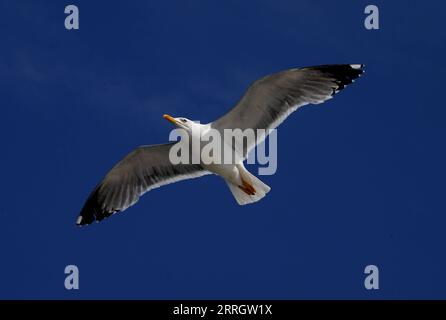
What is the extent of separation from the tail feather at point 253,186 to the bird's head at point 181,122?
0.56 metres

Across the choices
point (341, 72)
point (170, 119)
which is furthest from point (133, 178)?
point (341, 72)

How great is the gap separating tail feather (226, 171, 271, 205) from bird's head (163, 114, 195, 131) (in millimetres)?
563

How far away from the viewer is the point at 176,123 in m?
7.48

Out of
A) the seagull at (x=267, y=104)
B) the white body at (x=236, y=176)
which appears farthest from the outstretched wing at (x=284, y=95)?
the white body at (x=236, y=176)

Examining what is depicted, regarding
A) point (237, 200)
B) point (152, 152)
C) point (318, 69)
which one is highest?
point (318, 69)

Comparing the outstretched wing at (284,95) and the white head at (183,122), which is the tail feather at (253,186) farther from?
the white head at (183,122)

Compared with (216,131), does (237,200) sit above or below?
below

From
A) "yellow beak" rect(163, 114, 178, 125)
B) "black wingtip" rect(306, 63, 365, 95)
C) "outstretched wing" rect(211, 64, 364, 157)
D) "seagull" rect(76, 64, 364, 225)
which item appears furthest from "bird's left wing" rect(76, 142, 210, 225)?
"black wingtip" rect(306, 63, 365, 95)

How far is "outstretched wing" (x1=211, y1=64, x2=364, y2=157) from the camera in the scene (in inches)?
291

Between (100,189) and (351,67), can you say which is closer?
(351,67)

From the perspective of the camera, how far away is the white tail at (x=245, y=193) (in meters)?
7.41

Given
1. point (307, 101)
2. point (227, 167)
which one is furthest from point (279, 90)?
point (227, 167)

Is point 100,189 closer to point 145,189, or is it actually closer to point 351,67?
point 145,189

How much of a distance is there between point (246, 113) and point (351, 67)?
2.98 feet
